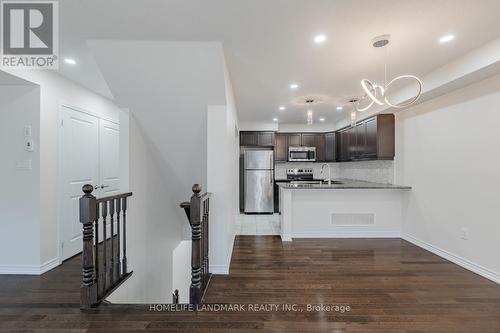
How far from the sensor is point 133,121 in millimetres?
3195

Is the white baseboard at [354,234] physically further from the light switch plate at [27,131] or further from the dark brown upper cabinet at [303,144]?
the light switch plate at [27,131]

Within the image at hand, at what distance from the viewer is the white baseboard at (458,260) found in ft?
8.92

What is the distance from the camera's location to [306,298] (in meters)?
2.31

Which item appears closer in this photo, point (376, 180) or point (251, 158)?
point (376, 180)

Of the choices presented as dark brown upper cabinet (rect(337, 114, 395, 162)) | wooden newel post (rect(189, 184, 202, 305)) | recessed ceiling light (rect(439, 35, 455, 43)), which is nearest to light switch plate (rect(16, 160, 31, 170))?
wooden newel post (rect(189, 184, 202, 305))

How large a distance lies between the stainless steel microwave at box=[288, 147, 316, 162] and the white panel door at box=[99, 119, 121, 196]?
4233 mm

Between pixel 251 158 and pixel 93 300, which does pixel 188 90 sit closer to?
pixel 93 300

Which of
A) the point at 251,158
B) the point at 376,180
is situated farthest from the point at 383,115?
the point at 251,158

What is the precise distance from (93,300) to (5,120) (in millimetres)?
2475

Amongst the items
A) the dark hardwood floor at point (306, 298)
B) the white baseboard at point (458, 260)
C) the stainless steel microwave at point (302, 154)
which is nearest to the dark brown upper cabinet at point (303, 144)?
the stainless steel microwave at point (302, 154)

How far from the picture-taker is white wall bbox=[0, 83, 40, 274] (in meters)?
2.95

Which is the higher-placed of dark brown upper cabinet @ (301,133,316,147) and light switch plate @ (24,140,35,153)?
dark brown upper cabinet @ (301,133,316,147)

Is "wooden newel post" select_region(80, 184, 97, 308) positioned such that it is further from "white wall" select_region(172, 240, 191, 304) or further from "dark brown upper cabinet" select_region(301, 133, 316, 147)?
"dark brown upper cabinet" select_region(301, 133, 316, 147)

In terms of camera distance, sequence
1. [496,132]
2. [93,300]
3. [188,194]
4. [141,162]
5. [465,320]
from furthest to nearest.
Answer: [188,194] → [141,162] → [496,132] → [93,300] → [465,320]
